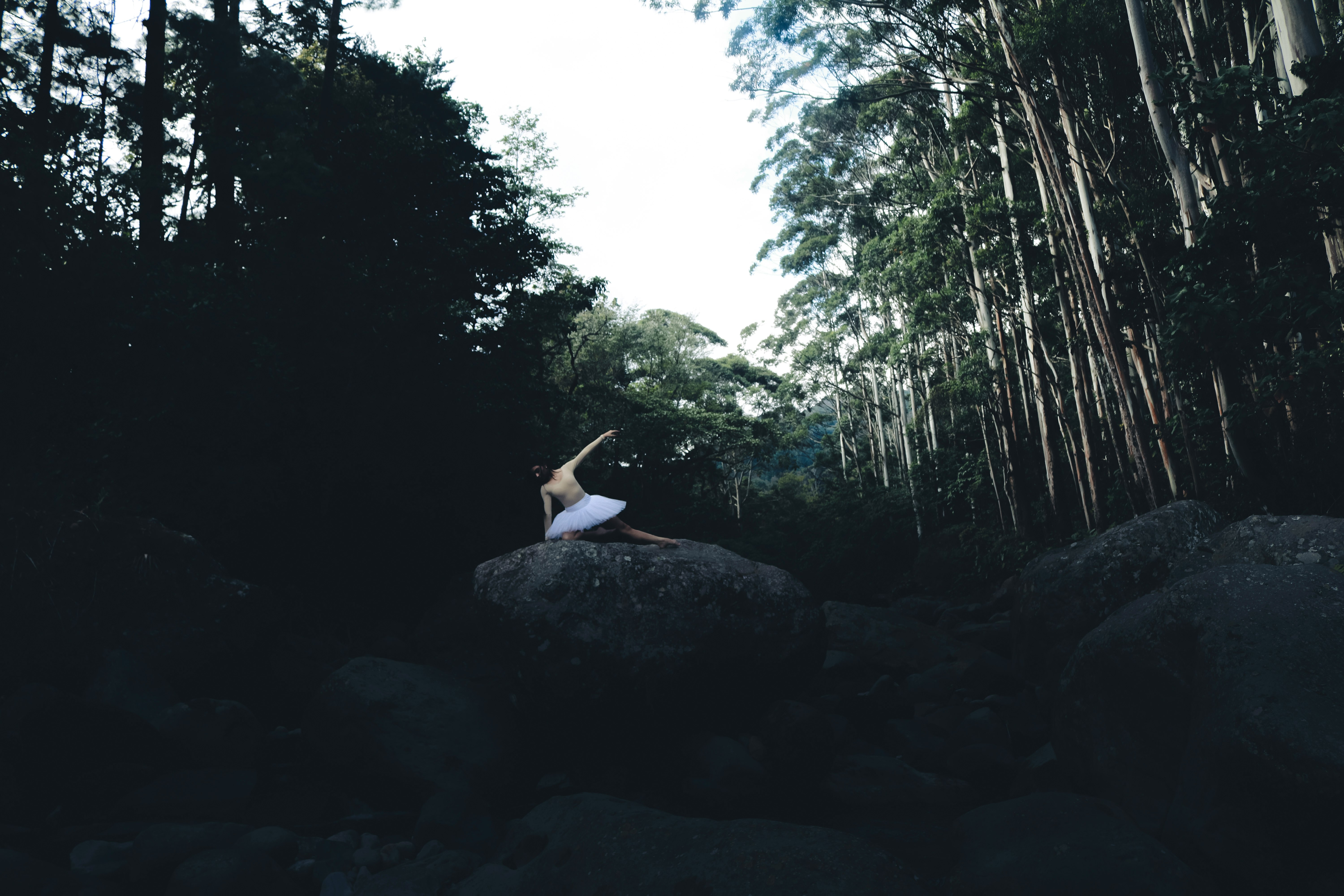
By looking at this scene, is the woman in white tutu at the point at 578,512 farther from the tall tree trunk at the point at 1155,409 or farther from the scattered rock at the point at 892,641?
the tall tree trunk at the point at 1155,409

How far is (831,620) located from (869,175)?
18651mm

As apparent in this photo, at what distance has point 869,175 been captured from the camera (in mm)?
24766

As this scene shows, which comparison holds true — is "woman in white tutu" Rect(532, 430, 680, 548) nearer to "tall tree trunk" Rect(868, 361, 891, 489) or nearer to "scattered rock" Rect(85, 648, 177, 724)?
"scattered rock" Rect(85, 648, 177, 724)

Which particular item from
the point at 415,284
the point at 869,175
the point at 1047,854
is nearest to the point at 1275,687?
the point at 1047,854

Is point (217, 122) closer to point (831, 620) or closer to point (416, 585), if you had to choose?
point (416, 585)

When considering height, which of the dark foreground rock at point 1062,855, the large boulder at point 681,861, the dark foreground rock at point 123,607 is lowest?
the dark foreground rock at point 1062,855

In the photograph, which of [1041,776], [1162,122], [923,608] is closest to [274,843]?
[1041,776]

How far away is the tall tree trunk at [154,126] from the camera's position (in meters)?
10.9

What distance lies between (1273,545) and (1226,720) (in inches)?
124

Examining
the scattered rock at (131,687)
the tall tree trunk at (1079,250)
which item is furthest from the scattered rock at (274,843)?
the tall tree trunk at (1079,250)

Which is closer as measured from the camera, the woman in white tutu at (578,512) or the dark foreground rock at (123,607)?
the dark foreground rock at (123,607)

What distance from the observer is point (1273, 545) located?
232 inches

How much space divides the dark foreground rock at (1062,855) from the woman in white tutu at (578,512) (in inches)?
145

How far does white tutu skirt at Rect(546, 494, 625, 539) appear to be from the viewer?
7059 millimetres
